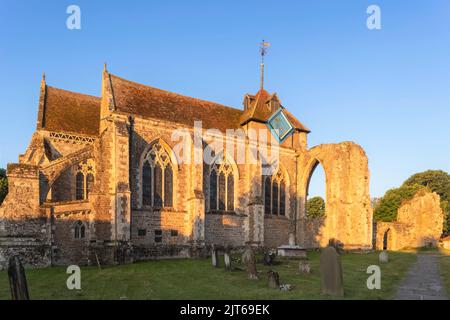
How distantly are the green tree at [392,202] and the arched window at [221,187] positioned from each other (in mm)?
36317

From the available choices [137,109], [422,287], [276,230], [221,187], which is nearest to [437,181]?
[276,230]

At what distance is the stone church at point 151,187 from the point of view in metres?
19.4

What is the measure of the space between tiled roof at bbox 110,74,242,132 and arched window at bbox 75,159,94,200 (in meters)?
4.89

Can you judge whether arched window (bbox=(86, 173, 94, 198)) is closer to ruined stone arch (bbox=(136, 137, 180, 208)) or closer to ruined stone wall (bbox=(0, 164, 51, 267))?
ruined stone arch (bbox=(136, 137, 180, 208))

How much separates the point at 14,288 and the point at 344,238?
2338cm

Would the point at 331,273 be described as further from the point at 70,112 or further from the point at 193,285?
the point at 70,112

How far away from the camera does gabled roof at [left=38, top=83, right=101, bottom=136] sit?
997 inches

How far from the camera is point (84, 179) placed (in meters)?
24.0

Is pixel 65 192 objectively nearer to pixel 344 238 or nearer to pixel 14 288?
pixel 14 288

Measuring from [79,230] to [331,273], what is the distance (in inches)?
622

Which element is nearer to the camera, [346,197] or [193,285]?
[193,285]

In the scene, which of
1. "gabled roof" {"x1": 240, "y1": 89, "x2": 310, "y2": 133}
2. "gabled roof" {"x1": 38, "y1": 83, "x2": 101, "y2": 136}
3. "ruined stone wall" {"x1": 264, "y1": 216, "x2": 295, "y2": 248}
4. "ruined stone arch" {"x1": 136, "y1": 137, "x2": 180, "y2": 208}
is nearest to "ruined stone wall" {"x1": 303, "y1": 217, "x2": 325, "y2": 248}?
"ruined stone wall" {"x1": 264, "y1": 216, "x2": 295, "y2": 248}

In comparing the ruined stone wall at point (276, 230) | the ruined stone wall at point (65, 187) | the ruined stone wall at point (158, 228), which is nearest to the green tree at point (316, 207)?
the ruined stone wall at point (276, 230)
